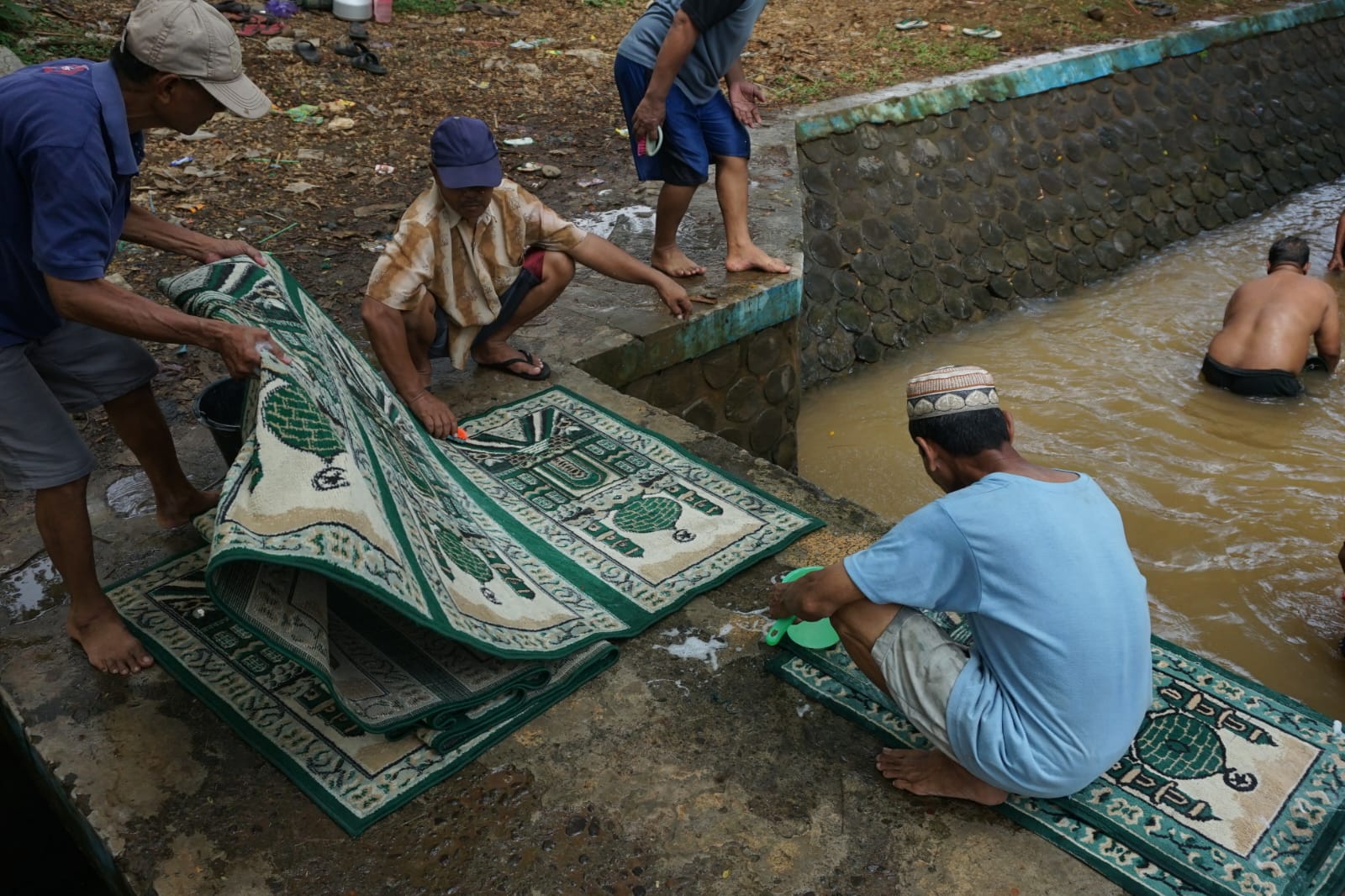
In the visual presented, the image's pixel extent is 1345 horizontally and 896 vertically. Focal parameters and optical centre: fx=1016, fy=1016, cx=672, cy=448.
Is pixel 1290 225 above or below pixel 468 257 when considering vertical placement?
below

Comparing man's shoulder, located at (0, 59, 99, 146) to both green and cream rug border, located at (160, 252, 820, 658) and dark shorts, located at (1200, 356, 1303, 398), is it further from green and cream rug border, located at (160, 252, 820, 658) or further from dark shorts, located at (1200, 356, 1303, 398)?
dark shorts, located at (1200, 356, 1303, 398)

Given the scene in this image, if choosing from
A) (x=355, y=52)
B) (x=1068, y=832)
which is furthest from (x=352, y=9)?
(x=1068, y=832)

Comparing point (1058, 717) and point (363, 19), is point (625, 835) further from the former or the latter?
point (363, 19)

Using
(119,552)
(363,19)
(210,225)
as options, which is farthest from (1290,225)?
(119,552)

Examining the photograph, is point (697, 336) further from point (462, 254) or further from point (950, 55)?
point (950, 55)

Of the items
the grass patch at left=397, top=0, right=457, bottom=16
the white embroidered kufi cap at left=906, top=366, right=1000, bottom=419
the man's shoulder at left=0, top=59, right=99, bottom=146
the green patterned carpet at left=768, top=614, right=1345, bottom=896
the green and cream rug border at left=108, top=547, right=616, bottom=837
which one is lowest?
the green and cream rug border at left=108, top=547, right=616, bottom=837

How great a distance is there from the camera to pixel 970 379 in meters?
2.17

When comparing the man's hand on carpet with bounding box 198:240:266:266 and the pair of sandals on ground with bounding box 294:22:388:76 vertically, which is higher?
the pair of sandals on ground with bounding box 294:22:388:76

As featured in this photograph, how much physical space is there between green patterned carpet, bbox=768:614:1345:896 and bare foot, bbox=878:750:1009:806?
0.17ft

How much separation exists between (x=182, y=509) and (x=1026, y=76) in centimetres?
716

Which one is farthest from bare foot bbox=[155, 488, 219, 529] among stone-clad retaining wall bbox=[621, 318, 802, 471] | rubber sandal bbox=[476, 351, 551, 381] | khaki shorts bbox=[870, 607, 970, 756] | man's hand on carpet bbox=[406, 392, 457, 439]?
khaki shorts bbox=[870, 607, 970, 756]

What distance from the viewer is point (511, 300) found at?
160 inches

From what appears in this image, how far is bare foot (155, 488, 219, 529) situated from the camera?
330 centimetres

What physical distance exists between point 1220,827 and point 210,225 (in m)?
5.43
